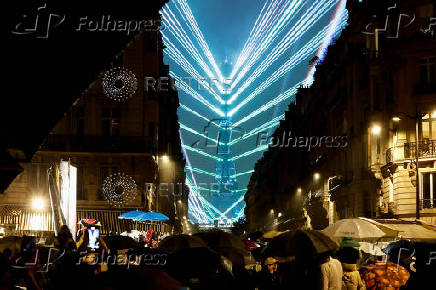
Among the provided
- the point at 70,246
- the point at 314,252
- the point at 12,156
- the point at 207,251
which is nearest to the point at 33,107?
the point at 12,156

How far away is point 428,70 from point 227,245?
2478cm

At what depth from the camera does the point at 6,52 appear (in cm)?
382

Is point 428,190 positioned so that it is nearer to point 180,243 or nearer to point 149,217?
point 149,217

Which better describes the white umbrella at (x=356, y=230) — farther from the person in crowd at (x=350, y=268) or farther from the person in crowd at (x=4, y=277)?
the person in crowd at (x=4, y=277)

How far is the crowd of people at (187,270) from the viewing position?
5.38 meters

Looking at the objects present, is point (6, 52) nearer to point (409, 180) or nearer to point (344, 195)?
point (409, 180)

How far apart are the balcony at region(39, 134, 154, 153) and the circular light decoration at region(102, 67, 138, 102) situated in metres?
2.72

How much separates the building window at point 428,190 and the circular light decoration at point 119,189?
16.8 meters

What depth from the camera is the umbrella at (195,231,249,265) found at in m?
14.9

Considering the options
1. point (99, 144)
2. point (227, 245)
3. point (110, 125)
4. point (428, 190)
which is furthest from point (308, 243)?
point (110, 125)

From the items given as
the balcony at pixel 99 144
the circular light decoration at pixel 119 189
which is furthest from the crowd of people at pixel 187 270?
the balcony at pixel 99 144

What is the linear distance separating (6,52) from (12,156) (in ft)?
5.40

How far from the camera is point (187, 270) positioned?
741 centimetres

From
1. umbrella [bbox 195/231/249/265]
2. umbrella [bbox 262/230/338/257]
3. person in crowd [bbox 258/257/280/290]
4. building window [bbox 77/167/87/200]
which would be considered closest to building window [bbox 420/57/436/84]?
building window [bbox 77/167/87/200]
